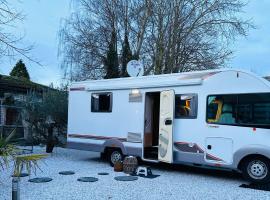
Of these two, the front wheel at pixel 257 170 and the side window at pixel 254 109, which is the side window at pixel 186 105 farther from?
the front wheel at pixel 257 170

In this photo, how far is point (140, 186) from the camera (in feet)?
28.3

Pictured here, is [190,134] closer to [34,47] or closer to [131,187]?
[131,187]

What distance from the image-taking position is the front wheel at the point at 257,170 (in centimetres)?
881

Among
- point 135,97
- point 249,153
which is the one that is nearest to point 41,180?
point 135,97

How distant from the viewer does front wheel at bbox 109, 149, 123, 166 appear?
1158cm

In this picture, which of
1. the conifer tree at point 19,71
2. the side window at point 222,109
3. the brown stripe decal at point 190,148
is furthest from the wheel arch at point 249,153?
the conifer tree at point 19,71

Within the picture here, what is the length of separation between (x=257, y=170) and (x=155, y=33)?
1105 centimetres

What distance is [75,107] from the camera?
12938 millimetres

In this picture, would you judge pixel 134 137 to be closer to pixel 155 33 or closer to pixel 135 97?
pixel 135 97

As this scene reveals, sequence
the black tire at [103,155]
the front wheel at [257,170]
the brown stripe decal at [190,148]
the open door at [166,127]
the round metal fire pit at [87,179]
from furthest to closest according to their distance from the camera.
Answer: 1. the black tire at [103,155]
2. the open door at [166,127]
3. the brown stripe decal at [190,148]
4. the round metal fire pit at [87,179]
5. the front wheel at [257,170]

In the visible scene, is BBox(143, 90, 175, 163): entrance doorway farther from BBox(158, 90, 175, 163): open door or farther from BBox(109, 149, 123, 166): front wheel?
BBox(109, 149, 123, 166): front wheel

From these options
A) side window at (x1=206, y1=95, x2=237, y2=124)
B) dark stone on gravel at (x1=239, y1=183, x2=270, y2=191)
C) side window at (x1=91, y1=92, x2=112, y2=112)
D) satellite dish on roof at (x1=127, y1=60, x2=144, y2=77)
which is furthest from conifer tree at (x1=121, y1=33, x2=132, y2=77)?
dark stone on gravel at (x1=239, y1=183, x2=270, y2=191)

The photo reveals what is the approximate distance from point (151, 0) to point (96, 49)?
3.60 meters

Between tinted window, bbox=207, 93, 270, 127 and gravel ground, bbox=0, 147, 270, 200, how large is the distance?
151 centimetres
